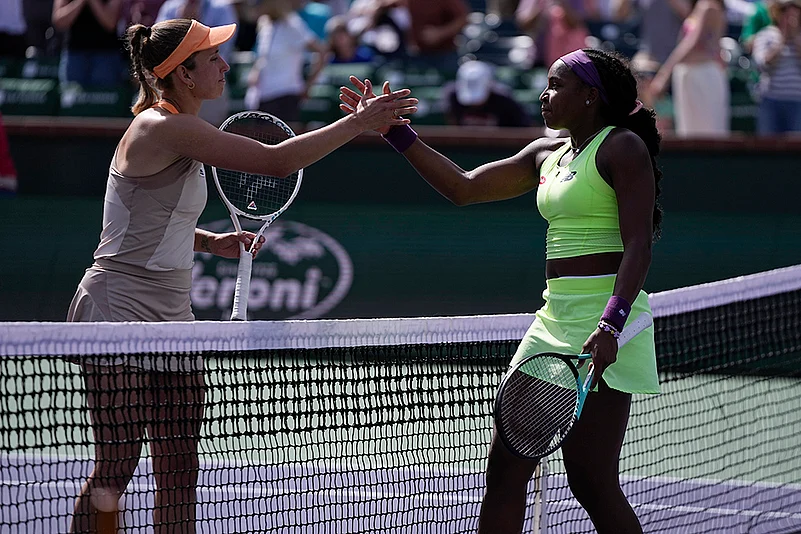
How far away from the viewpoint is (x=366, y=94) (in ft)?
12.6

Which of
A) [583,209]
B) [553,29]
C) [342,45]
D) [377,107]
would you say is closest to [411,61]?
[342,45]

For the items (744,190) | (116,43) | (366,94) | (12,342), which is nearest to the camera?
(12,342)

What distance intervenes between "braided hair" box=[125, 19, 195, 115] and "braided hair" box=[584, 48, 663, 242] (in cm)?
121

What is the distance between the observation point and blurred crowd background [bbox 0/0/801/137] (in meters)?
9.49

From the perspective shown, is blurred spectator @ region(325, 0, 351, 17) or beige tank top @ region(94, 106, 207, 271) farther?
blurred spectator @ region(325, 0, 351, 17)

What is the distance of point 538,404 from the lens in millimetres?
3594

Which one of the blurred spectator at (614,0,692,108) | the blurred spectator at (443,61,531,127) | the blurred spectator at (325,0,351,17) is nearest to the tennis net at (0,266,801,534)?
the blurred spectator at (443,61,531,127)

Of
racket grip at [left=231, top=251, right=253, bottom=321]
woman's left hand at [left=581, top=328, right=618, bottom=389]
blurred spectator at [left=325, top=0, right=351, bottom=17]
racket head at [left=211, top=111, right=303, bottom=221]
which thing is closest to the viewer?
woman's left hand at [left=581, top=328, right=618, bottom=389]

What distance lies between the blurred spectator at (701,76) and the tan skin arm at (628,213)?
6068 mm

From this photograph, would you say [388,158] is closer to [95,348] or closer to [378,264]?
[378,264]

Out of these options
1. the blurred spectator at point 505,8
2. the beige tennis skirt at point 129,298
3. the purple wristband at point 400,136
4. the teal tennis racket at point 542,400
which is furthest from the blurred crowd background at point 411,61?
the teal tennis racket at point 542,400

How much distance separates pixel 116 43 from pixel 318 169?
2323 mm

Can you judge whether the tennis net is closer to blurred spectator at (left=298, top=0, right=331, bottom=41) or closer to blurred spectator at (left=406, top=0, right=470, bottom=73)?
blurred spectator at (left=406, top=0, right=470, bottom=73)

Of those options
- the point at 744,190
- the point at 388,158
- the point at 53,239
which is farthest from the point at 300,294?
the point at 744,190
